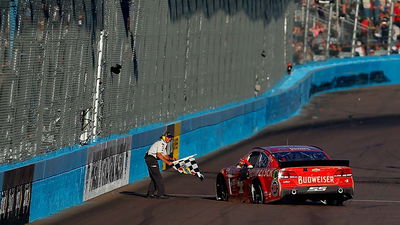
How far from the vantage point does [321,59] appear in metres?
49.8

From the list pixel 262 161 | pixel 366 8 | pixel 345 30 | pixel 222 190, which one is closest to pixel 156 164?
pixel 222 190

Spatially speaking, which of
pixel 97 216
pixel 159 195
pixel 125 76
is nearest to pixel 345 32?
pixel 125 76

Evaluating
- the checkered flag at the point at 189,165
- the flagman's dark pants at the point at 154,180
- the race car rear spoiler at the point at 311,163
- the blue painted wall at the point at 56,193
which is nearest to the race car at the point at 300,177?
the race car rear spoiler at the point at 311,163

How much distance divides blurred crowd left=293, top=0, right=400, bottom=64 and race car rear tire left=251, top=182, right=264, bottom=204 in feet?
90.8

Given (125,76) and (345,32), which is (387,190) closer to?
(125,76)

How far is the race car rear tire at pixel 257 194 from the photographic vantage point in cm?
1767

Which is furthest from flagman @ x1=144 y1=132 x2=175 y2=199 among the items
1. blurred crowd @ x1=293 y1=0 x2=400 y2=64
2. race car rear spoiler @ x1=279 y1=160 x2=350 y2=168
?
blurred crowd @ x1=293 y1=0 x2=400 y2=64

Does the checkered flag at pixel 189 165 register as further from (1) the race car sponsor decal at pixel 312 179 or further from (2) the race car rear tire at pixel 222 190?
(1) the race car sponsor decal at pixel 312 179

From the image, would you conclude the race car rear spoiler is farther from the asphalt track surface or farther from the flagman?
the flagman

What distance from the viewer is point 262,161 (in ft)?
59.0

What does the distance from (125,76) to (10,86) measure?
7.20 m

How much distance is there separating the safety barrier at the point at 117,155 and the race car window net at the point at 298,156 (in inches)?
139

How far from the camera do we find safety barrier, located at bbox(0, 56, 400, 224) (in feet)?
51.0

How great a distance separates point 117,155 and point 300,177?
5248mm
